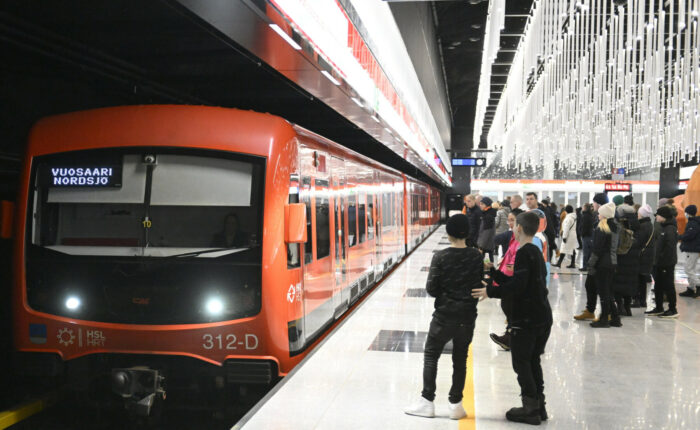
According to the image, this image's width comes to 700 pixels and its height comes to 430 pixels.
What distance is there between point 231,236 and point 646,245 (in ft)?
21.4

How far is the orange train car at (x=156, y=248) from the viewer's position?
5.23 metres

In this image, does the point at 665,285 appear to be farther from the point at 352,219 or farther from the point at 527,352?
the point at 527,352

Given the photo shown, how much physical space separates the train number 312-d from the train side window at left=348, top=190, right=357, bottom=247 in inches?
164

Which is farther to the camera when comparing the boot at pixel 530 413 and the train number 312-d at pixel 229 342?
the train number 312-d at pixel 229 342

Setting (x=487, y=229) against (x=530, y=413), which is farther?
(x=487, y=229)

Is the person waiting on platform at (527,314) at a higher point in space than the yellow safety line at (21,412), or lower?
higher

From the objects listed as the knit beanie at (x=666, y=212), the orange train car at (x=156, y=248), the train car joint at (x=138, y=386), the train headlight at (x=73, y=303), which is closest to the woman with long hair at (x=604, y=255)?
the knit beanie at (x=666, y=212)

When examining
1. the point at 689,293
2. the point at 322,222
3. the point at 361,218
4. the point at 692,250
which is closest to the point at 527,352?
the point at 322,222

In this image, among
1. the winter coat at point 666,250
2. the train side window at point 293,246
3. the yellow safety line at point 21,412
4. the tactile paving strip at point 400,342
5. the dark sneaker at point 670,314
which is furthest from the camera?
the winter coat at point 666,250

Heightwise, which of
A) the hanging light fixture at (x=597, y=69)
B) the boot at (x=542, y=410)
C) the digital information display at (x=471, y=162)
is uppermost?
the hanging light fixture at (x=597, y=69)

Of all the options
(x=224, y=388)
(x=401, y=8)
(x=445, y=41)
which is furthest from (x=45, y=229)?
(x=445, y=41)

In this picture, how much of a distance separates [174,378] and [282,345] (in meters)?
0.89

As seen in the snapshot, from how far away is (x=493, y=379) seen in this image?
227 inches

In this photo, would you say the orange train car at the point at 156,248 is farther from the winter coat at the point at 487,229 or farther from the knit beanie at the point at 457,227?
the winter coat at the point at 487,229
